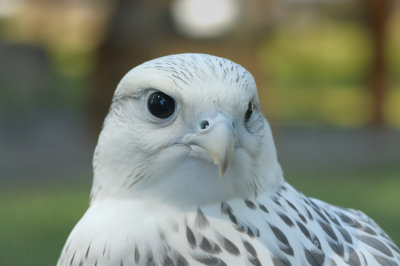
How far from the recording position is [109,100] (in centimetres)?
996

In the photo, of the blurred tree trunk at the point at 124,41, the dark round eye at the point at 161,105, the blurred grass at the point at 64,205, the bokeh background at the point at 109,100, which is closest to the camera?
the dark round eye at the point at 161,105

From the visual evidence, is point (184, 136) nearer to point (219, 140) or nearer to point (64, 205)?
point (219, 140)

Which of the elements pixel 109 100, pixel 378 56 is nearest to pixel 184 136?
pixel 109 100

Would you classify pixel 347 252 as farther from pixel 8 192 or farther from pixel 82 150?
pixel 82 150

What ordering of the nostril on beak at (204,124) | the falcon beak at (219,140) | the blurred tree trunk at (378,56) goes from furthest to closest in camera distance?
1. the blurred tree trunk at (378,56)
2. the nostril on beak at (204,124)
3. the falcon beak at (219,140)

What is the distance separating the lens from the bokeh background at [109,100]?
7.38 metres

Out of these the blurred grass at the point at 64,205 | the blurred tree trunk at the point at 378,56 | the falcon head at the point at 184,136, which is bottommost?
the blurred grass at the point at 64,205

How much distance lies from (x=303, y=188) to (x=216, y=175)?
18.5 feet

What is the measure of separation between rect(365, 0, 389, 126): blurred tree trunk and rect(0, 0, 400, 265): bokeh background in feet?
0.05

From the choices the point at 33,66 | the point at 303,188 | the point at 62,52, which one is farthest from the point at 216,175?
the point at 62,52

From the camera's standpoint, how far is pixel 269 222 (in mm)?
2439

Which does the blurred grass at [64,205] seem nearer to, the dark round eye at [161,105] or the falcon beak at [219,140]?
the dark round eye at [161,105]

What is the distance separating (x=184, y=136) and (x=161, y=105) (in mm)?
126

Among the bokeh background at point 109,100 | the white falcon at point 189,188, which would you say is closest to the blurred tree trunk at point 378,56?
the bokeh background at point 109,100
